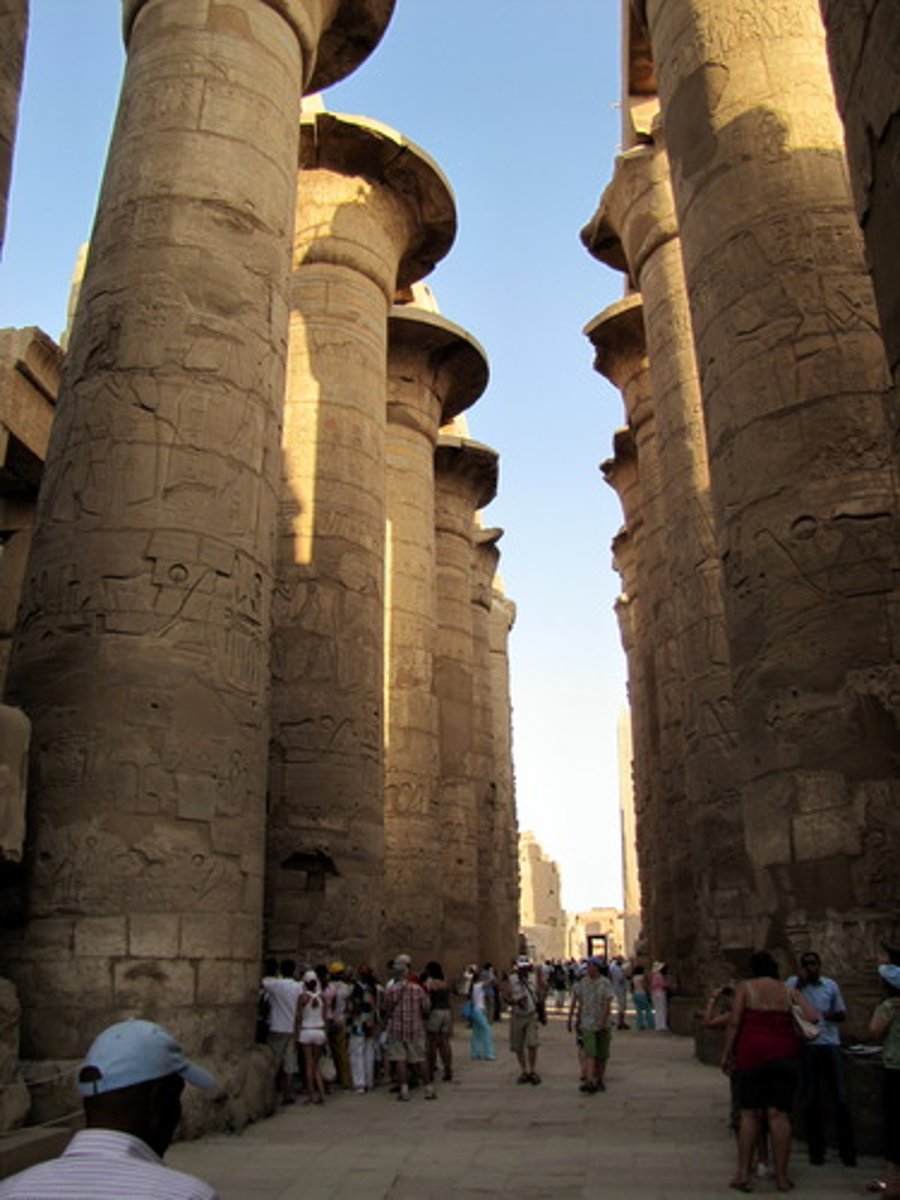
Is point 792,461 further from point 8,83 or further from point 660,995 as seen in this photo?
point 660,995

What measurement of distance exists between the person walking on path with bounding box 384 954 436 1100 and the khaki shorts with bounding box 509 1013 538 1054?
844 mm

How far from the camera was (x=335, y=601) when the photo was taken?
12016 mm

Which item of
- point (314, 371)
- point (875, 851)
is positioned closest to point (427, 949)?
point (314, 371)

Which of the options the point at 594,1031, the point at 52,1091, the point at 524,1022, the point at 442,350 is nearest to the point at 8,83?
the point at 52,1091

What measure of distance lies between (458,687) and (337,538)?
26.8ft

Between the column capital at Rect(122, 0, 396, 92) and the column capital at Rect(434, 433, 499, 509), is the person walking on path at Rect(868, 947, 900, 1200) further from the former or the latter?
the column capital at Rect(434, 433, 499, 509)

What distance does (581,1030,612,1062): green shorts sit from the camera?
28.0 ft

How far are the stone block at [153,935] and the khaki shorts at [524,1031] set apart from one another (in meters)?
4.07

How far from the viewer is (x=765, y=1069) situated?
485 cm

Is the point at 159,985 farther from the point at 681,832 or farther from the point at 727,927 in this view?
the point at 681,832

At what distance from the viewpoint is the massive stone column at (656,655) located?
45.9 feet

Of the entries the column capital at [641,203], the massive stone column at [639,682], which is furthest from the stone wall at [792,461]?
the massive stone column at [639,682]

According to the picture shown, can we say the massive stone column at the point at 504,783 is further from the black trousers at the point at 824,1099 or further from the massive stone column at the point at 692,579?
the black trousers at the point at 824,1099

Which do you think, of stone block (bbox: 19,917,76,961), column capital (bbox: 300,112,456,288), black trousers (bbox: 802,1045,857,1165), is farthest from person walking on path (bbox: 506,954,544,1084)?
A: column capital (bbox: 300,112,456,288)
